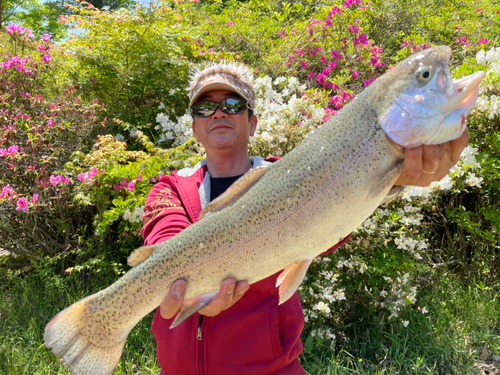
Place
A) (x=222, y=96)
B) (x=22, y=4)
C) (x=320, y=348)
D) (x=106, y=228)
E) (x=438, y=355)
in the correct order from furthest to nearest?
1. (x=22, y=4)
2. (x=106, y=228)
3. (x=320, y=348)
4. (x=438, y=355)
5. (x=222, y=96)

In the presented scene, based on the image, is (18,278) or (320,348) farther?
(18,278)

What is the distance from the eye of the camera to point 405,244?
11.9ft

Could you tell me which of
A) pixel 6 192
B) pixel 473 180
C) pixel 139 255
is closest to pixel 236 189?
pixel 139 255

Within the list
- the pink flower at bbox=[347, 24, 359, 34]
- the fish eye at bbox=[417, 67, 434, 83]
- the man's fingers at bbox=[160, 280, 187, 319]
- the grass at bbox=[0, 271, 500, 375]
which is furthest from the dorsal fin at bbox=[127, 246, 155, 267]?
the pink flower at bbox=[347, 24, 359, 34]

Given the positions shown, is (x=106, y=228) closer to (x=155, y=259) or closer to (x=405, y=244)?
(x=155, y=259)

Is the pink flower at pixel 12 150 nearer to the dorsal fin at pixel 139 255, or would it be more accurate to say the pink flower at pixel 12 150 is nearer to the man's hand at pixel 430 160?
the dorsal fin at pixel 139 255

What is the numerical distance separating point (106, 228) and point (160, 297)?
113 inches

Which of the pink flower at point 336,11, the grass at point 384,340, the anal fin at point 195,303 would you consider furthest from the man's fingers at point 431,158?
the pink flower at point 336,11

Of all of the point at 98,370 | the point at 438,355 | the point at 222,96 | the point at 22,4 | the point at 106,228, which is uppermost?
the point at 22,4

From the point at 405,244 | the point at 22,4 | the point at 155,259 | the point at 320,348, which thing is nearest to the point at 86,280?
the point at 320,348

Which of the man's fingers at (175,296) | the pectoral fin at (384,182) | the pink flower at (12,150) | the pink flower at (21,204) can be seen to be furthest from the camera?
the pink flower at (12,150)

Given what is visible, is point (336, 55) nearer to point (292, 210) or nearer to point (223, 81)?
point (223, 81)

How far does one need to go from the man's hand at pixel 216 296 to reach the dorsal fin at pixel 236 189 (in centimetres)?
38

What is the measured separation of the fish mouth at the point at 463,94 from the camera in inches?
61.3
